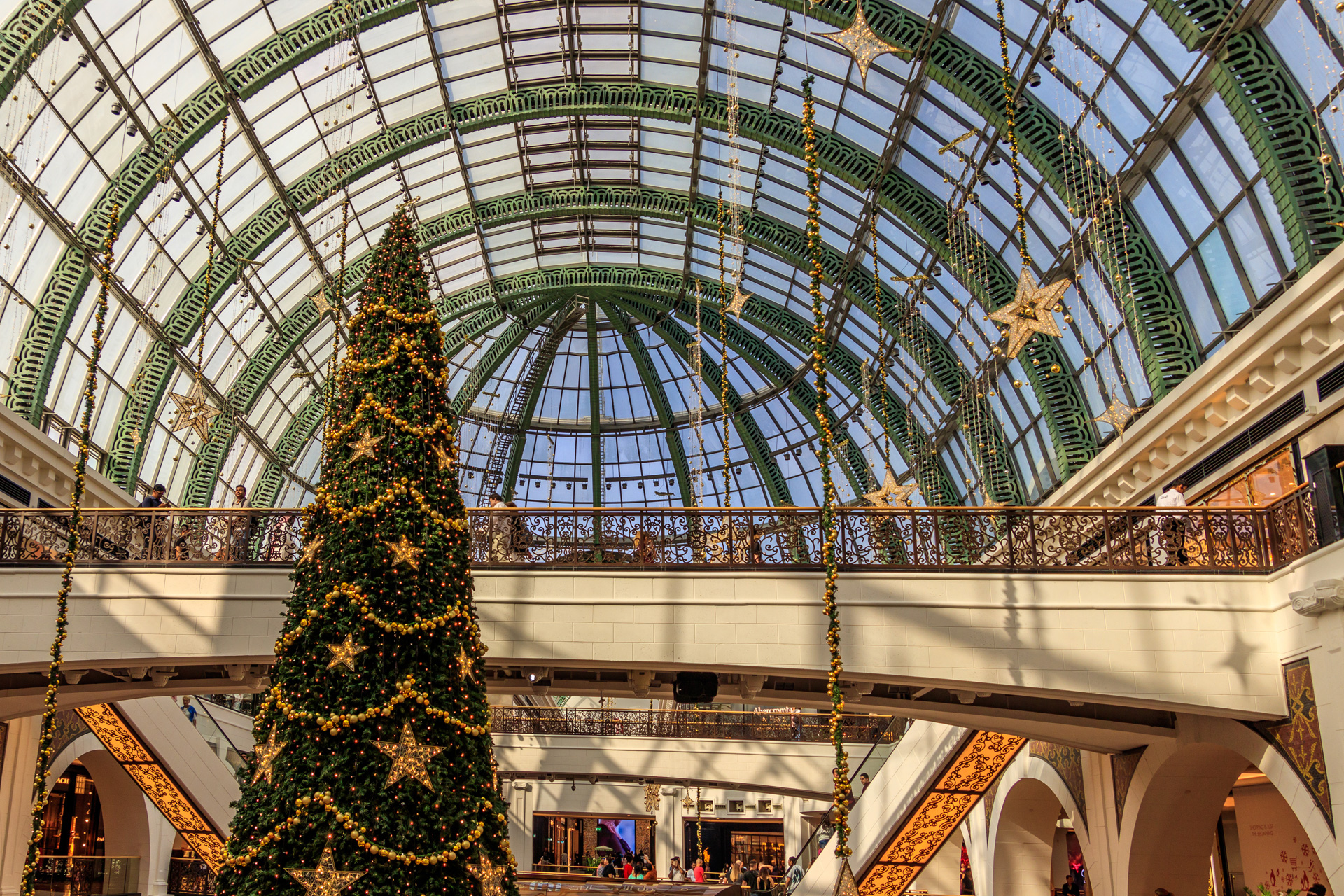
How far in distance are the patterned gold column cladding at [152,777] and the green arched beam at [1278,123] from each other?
1976cm

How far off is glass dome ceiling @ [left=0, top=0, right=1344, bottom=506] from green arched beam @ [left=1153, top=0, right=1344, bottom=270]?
43 mm

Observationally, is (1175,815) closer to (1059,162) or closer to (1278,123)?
(1278,123)

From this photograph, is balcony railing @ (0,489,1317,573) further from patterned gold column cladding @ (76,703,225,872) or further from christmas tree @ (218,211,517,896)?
christmas tree @ (218,211,517,896)

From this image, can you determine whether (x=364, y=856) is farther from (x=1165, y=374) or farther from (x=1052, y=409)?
(x=1052, y=409)

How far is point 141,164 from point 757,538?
15899 mm

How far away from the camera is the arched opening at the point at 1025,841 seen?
24.3 m

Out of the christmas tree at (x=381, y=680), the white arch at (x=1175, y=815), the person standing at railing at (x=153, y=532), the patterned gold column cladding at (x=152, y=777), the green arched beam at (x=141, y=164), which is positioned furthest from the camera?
the green arched beam at (x=141, y=164)

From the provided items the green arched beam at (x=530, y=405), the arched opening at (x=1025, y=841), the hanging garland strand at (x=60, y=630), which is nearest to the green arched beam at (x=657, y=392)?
the green arched beam at (x=530, y=405)

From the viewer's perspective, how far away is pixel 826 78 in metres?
25.5

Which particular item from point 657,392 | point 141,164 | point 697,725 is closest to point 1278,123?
point 697,725

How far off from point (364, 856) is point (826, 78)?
2204cm

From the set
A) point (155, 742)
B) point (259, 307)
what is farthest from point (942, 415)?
point (155, 742)

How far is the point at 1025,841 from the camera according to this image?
24.6 meters

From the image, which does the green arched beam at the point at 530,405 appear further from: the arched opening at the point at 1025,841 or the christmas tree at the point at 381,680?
the christmas tree at the point at 381,680
